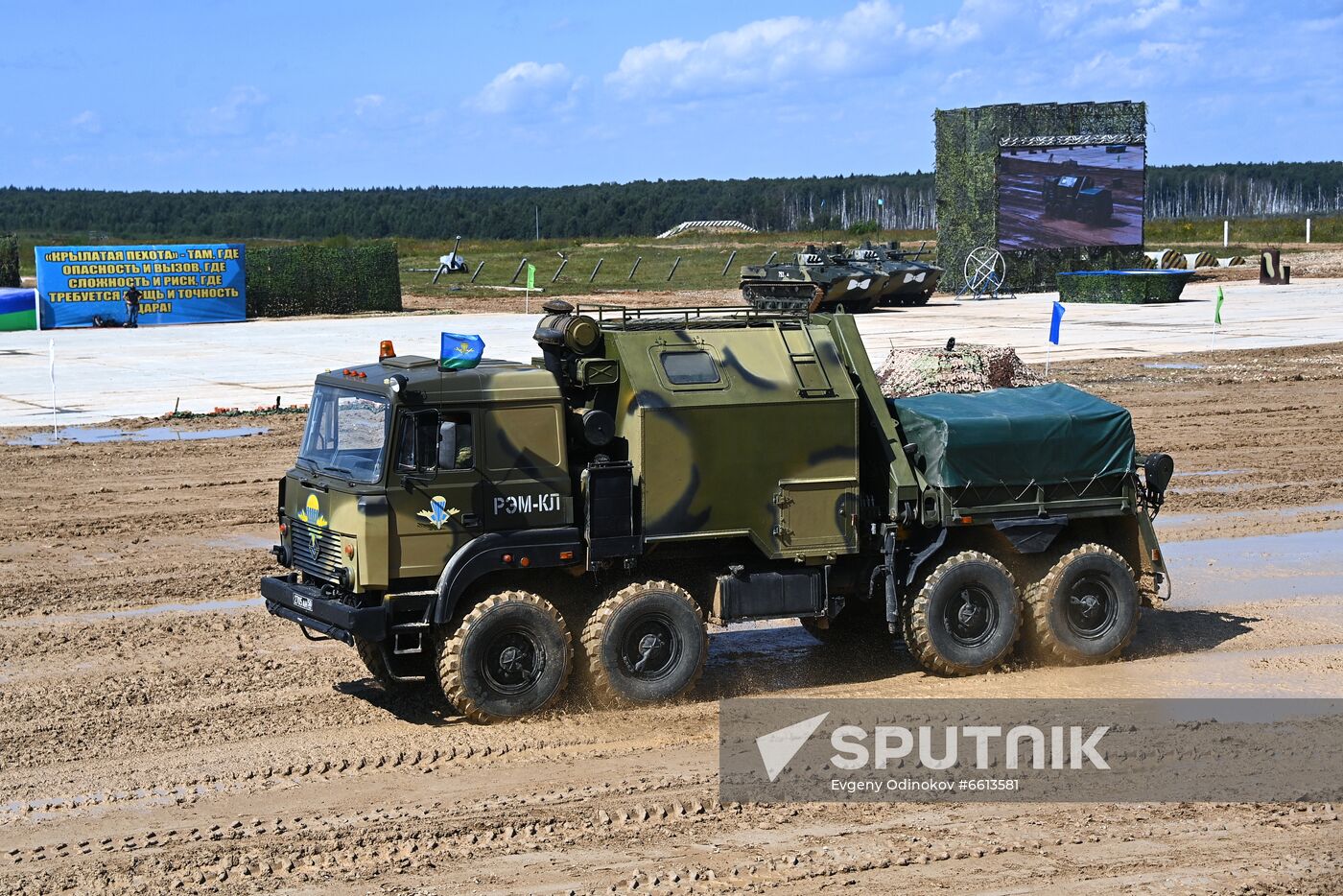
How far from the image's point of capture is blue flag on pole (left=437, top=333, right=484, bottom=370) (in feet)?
33.3

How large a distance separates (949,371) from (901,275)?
25863 mm

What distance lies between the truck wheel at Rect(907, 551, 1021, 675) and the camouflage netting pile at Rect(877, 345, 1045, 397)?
31.1ft

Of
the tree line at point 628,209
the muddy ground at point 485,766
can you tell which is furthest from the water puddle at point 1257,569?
the tree line at point 628,209

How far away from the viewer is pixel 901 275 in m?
46.4

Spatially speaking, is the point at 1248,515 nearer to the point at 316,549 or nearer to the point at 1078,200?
the point at 316,549

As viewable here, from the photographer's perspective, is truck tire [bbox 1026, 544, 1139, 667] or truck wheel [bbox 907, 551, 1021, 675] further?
truck tire [bbox 1026, 544, 1139, 667]

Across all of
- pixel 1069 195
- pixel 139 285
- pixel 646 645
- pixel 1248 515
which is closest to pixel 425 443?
pixel 646 645

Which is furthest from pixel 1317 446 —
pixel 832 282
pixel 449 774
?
pixel 832 282

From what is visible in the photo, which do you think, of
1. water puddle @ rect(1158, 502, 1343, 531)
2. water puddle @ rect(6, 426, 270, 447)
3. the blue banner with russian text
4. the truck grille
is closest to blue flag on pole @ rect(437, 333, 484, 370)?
the truck grille

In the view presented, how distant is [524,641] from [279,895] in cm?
292

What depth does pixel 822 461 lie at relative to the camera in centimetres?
1069

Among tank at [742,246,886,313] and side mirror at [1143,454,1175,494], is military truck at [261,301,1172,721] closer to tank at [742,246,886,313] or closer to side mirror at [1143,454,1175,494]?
side mirror at [1143,454,1175,494]

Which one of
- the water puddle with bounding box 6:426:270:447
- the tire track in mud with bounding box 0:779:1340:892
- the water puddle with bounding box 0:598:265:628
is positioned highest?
the water puddle with bounding box 6:426:270:447

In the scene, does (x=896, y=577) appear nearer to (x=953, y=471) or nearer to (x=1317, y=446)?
(x=953, y=471)
